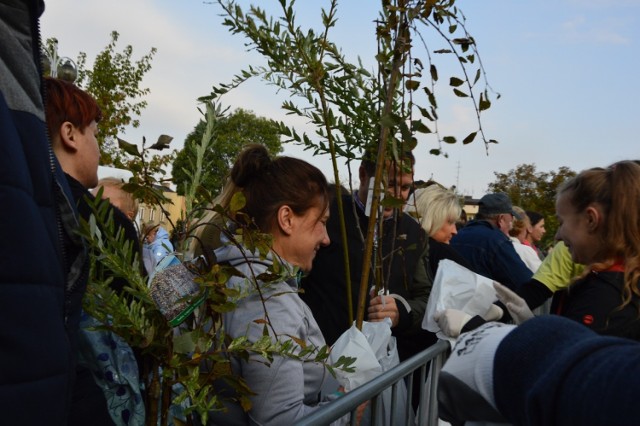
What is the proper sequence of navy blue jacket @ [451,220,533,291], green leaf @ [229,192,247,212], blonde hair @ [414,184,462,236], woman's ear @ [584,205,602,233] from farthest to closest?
1. navy blue jacket @ [451,220,533,291]
2. blonde hair @ [414,184,462,236]
3. woman's ear @ [584,205,602,233]
4. green leaf @ [229,192,247,212]

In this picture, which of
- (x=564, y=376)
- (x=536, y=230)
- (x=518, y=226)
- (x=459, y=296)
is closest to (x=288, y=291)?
(x=564, y=376)

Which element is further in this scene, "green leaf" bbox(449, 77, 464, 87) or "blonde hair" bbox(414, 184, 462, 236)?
"blonde hair" bbox(414, 184, 462, 236)

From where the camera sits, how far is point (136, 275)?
1.15 metres

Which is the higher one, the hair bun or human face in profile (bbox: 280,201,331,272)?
the hair bun

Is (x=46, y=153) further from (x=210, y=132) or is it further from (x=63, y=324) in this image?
(x=210, y=132)

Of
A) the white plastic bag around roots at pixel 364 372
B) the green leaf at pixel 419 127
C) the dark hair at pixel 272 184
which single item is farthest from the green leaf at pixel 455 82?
the white plastic bag around roots at pixel 364 372

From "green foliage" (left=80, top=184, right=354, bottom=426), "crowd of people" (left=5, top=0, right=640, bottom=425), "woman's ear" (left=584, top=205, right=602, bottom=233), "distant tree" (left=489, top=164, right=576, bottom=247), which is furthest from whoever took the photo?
"distant tree" (left=489, top=164, right=576, bottom=247)

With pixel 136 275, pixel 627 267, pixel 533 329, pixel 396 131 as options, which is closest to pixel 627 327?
pixel 627 267

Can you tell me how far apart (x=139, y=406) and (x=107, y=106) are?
1175 cm

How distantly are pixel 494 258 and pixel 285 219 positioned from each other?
9.77 ft

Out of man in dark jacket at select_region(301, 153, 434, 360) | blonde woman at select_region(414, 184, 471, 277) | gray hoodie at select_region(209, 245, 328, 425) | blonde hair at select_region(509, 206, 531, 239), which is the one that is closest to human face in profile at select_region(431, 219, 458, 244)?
blonde woman at select_region(414, 184, 471, 277)

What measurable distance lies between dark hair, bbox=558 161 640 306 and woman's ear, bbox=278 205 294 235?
1.15m

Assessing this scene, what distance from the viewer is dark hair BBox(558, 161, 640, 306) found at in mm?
2203

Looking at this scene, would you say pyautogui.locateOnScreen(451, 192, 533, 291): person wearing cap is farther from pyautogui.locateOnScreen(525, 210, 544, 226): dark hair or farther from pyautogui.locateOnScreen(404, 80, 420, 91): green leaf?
pyautogui.locateOnScreen(525, 210, 544, 226): dark hair
